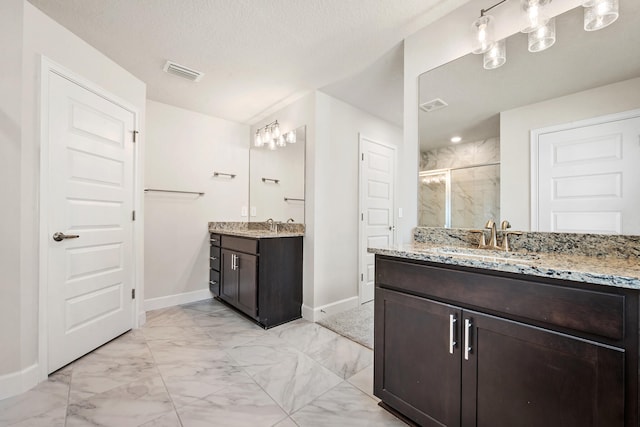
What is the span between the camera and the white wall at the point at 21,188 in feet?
5.34

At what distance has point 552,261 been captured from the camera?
3.66 ft

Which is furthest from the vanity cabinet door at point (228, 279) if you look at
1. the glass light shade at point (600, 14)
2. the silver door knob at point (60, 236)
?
the glass light shade at point (600, 14)

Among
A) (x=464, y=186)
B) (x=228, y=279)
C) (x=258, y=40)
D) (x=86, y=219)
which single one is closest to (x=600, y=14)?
(x=464, y=186)

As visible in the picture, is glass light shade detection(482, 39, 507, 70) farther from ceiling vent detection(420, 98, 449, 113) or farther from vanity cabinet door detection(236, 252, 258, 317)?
vanity cabinet door detection(236, 252, 258, 317)

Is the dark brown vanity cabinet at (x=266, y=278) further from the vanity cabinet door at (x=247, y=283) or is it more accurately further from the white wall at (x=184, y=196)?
the white wall at (x=184, y=196)

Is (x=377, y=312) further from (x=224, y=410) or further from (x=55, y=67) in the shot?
(x=55, y=67)

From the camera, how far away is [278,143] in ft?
11.0

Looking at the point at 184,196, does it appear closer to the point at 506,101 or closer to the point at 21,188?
the point at 21,188

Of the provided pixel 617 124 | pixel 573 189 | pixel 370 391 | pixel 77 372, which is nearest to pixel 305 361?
pixel 370 391

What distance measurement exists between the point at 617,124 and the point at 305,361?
85.6 inches

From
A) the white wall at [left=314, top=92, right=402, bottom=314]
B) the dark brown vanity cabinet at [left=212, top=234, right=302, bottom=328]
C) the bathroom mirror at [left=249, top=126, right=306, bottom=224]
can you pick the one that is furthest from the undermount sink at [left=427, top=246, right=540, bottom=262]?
the bathroom mirror at [left=249, top=126, right=306, bottom=224]

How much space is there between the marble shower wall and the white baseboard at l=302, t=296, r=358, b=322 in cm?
146

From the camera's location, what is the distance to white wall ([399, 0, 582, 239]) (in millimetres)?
1564

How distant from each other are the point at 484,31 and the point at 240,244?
100 inches
